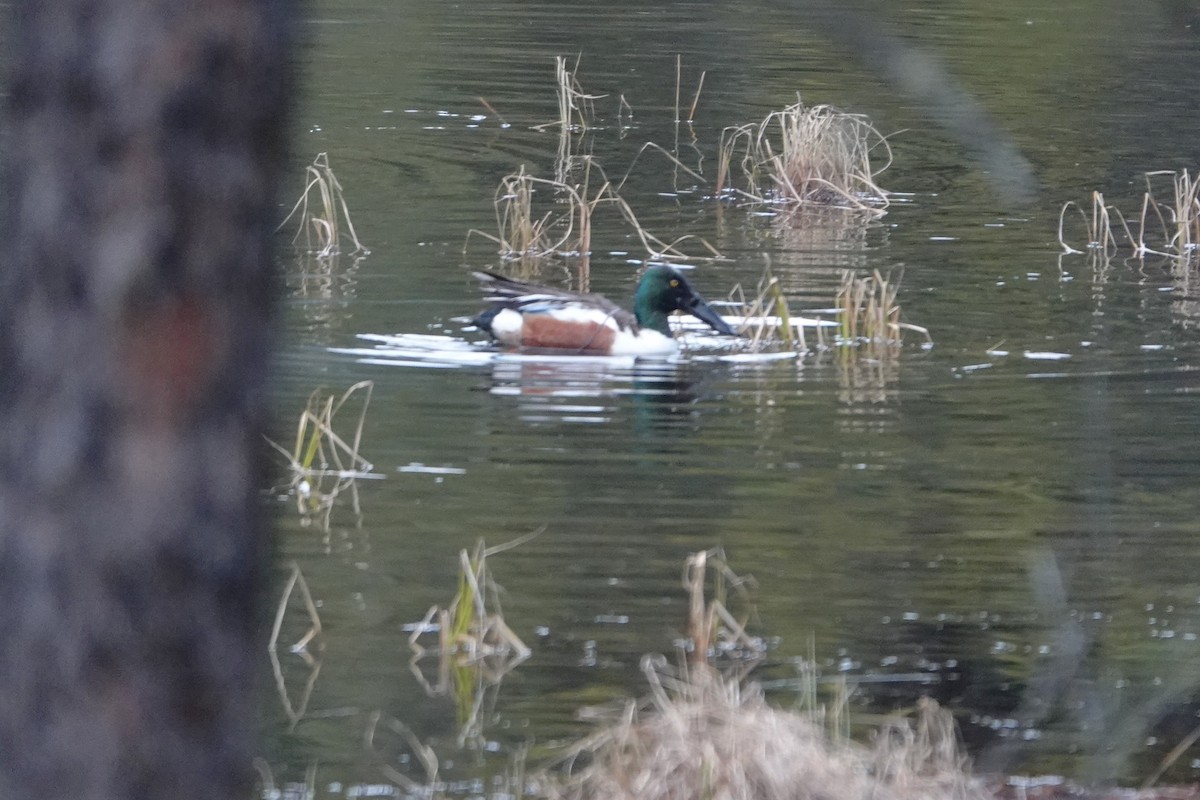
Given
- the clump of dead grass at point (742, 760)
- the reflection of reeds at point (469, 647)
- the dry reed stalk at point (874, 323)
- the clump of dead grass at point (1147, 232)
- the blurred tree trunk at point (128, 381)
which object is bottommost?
the reflection of reeds at point (469, 647)

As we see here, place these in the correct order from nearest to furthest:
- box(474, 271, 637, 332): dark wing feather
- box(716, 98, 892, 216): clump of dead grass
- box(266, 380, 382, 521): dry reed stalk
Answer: box(266, 380, 382, 521): dry reed stalk, box(474, 271, 637, 332): dark wing feather, box(716, 98, 892, 216): clump of dead grass

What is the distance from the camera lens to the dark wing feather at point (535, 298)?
12.6 meters

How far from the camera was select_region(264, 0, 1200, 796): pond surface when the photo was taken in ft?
21.8

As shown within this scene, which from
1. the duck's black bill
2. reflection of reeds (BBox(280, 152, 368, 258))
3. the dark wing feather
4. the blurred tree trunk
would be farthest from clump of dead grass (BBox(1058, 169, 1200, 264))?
the blurred tree trunk

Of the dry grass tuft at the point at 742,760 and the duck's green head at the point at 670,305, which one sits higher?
the duck's green head at the point at 670,305

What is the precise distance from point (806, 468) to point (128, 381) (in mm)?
7767

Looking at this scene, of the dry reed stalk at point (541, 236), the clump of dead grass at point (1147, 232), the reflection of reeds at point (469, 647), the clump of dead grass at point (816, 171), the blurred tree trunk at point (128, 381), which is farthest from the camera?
the clump of dead grass at point (816, 171)

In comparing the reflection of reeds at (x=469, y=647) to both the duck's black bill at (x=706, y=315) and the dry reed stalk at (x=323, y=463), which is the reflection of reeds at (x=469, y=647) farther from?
the duck's black bill at (x=706, y=315)

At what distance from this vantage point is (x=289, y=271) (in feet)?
48.9

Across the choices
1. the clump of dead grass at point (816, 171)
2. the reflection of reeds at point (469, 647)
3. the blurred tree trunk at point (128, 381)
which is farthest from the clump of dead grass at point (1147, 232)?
the blurred tree trunk at point (128, 381)

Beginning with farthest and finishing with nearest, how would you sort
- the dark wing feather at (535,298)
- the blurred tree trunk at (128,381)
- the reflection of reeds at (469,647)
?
the dark wing feather at (535,298), the reflection of reeds at (469,647), the blurred tree trunk at (128,381)

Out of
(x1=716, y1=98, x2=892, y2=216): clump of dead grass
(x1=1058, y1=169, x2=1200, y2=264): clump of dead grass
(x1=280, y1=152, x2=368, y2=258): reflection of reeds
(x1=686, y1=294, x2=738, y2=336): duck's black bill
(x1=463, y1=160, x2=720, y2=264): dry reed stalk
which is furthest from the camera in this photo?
(x1=716, y1=98, x2=892, y2=216): clump of dead grass

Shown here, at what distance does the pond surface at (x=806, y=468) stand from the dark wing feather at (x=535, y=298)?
35 cm

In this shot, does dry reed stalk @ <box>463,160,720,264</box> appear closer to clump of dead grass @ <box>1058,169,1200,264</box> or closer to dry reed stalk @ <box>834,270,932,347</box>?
dry reed stalk @ <box>834,270,932,347</box>
